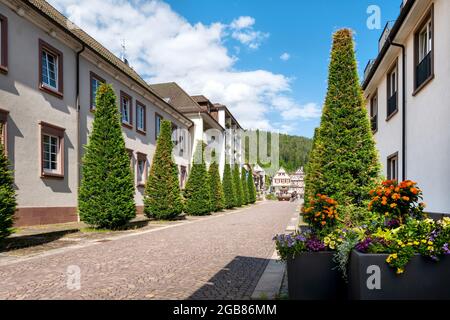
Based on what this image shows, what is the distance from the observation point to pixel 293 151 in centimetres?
10094

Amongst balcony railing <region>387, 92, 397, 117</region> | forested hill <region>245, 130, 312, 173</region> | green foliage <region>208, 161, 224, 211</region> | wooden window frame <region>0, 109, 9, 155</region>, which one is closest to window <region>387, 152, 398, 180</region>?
balcony railing <region>387, 92, 397, 117</region>

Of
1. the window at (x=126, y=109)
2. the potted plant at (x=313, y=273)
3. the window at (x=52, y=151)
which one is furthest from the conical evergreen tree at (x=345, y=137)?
the window at (x=126, y=109)

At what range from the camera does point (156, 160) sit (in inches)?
697

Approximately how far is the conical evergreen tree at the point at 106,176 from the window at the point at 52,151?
1.91 metres

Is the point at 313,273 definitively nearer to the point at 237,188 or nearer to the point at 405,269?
the point at 405,269

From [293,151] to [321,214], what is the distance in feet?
320

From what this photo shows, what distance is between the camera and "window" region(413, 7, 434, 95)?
30.9 ft

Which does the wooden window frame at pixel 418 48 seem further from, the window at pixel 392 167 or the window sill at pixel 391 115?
the window at pixel 392 167

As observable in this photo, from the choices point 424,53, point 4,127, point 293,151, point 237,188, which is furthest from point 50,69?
point 293,151

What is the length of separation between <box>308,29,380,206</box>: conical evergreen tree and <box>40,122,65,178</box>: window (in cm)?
1061

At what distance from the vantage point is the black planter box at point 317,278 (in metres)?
4.17

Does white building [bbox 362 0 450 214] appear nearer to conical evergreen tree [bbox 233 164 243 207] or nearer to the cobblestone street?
the cobblestone street

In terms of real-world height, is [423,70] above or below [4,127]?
above
